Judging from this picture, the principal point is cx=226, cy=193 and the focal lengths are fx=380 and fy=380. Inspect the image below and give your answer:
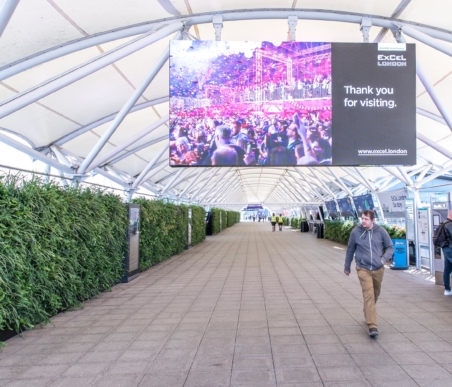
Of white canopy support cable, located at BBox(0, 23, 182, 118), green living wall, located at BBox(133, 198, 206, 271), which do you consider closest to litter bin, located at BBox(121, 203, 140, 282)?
A: green living wall, located at BBox(133, 198, 206, 271)

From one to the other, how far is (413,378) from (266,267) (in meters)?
8.78

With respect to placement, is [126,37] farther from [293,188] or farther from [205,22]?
[293,188]

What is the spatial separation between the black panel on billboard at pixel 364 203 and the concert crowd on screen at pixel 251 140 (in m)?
14.8

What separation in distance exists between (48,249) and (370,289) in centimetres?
475

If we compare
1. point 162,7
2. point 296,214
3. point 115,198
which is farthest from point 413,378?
point 296,214

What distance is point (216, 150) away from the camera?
6352 mm

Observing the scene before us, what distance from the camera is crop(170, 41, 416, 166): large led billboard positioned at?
20.9 ft

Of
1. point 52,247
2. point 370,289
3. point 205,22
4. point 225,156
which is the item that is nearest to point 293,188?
point 205,22

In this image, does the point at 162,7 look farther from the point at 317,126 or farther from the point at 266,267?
the point at 266,267

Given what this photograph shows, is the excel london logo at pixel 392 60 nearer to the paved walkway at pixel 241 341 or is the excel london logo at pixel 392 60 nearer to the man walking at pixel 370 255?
the man walking at pixel 370 255

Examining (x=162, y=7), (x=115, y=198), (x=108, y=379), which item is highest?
(x=162, y=7)

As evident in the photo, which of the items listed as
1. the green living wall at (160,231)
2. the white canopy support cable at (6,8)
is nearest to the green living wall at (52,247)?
the green living wall at (160,231)

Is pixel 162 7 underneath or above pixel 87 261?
above

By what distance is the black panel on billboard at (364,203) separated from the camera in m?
20.8
